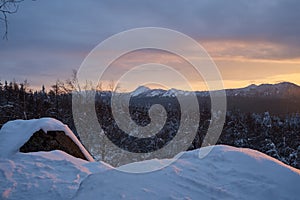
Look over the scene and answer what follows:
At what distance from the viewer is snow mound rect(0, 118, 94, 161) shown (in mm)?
6480

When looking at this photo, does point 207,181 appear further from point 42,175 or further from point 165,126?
point 165,126

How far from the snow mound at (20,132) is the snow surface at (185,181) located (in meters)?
1.22

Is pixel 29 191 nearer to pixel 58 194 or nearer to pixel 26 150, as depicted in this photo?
pixel 58 194

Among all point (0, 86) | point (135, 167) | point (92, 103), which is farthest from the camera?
point (0, 86)

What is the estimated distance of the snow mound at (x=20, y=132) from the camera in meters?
6.48

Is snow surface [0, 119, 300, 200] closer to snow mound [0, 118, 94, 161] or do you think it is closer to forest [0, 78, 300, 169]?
snow mound [0, 118, 94, 161]

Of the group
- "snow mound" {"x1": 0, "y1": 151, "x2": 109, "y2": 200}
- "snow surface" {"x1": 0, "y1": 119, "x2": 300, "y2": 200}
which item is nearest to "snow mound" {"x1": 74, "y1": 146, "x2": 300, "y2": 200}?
"snow surface" {"x1": 0, "y1": 119, "x2": 300, "y2": 200}

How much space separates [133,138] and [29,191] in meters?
35.7

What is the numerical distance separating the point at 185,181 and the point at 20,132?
4728 millimetres

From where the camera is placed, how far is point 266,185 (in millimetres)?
3820

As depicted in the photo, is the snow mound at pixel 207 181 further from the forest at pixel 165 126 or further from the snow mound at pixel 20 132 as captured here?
the forest at pixel 165 126

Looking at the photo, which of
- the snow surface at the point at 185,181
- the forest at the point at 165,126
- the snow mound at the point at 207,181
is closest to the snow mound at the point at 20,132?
the snow surface at the point at 185,181

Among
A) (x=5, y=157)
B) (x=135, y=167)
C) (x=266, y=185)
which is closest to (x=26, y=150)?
(x=5, y=157)

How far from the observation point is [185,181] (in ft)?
12.9
